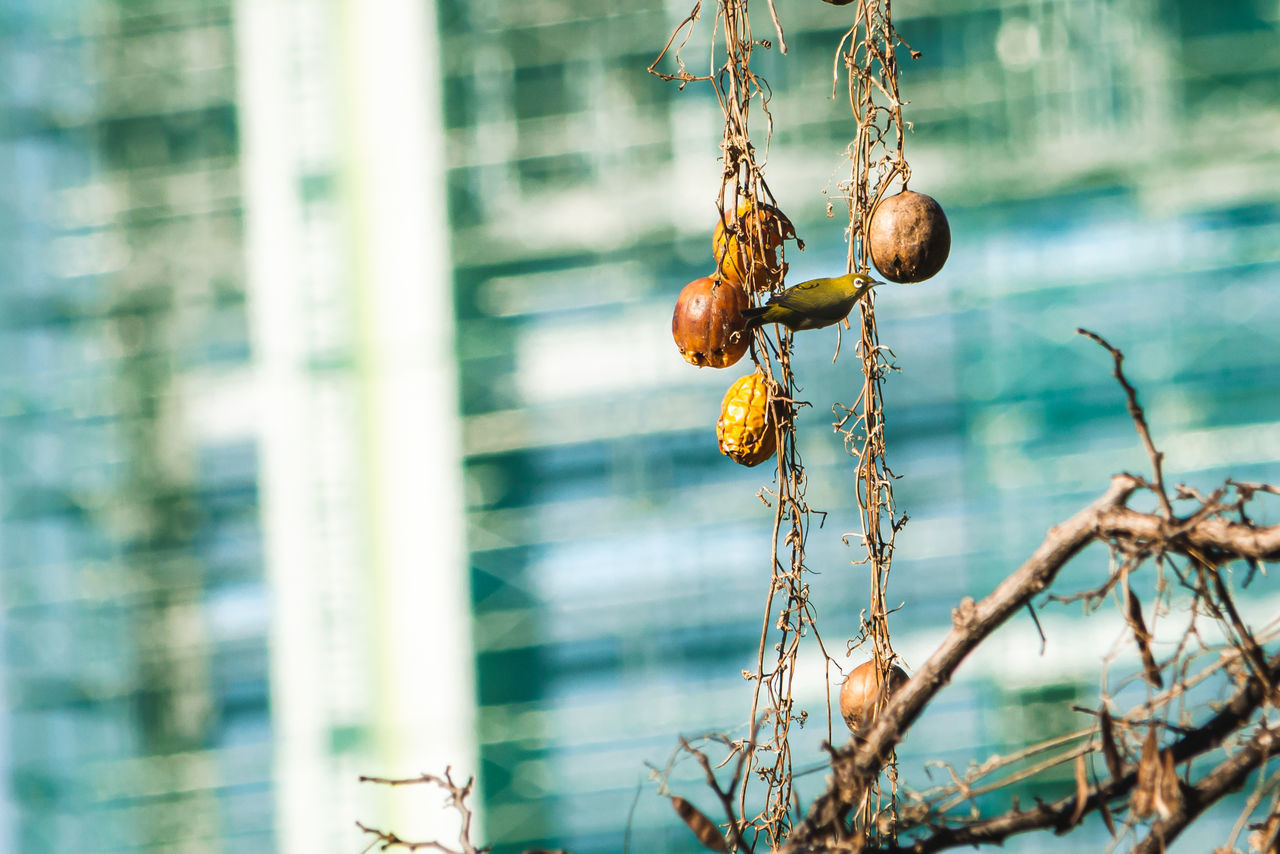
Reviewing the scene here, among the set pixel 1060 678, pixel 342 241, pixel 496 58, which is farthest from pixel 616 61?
pixel 1060 678

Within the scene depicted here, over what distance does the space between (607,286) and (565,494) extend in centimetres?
149

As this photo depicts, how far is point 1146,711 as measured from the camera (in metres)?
0.42

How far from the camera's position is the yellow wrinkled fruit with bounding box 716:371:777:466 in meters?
0.53

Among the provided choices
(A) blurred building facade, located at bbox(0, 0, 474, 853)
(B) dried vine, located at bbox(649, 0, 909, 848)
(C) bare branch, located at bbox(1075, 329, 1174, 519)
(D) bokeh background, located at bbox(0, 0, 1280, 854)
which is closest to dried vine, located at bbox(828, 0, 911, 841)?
(B) dried vine, located at bbox(649, 0, 909, 848)

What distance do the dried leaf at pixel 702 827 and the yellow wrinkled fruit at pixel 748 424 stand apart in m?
0.14

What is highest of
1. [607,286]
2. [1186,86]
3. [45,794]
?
[1186,86]

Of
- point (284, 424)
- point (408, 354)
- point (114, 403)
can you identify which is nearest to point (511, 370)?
point (408, 354)

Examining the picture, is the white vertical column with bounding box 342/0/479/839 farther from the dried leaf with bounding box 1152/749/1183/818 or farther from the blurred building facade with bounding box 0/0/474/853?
the dried leaf with bounding box 1152/749/1183/818

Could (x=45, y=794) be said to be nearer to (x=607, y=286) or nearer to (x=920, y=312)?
(x=607, y=286)

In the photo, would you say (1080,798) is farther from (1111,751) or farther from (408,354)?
(408,354)

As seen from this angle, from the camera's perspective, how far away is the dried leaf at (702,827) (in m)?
0.43

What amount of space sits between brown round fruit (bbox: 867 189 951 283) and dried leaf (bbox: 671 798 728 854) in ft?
0.65

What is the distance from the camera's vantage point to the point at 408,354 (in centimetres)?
562

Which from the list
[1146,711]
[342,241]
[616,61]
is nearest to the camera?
[1146,711]
